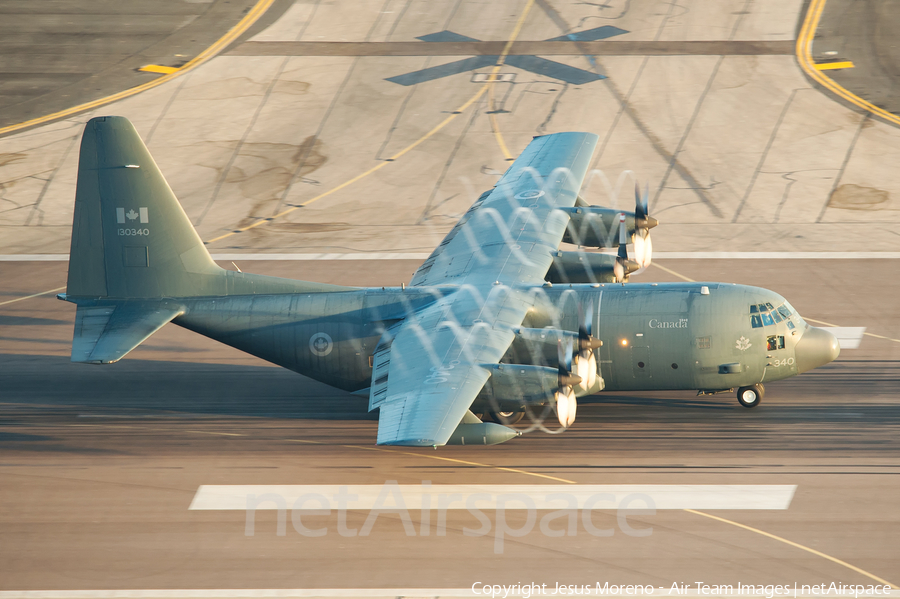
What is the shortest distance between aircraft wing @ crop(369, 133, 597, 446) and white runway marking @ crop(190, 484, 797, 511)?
2694mm

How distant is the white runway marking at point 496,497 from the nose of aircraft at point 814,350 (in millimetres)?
5535

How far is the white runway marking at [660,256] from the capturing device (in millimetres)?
43125

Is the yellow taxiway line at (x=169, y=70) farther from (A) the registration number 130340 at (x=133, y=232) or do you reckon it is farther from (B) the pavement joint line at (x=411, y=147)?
(A) the registration number 130340 at (x=133, y=232)

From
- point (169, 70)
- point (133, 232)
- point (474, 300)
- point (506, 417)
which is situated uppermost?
point (169, 70)

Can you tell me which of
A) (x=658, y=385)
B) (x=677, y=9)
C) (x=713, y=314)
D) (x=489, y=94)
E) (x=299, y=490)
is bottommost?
(x=299, y=490)

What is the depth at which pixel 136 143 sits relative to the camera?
30.0 m

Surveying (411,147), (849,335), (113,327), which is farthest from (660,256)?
(113,327)

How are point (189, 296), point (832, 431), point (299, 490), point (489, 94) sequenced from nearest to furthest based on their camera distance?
1. point (299, 490)
2. point (832, 431)
3. point (189, 296)
4. point (489, 94)

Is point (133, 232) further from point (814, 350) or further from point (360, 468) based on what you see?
point (814, 350)

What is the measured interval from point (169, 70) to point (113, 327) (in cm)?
3830

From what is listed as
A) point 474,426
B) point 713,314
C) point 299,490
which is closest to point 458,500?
point 474,426

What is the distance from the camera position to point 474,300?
95.8 ft

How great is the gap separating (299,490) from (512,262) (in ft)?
34.8

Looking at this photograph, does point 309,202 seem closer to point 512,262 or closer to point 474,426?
point 512,262
